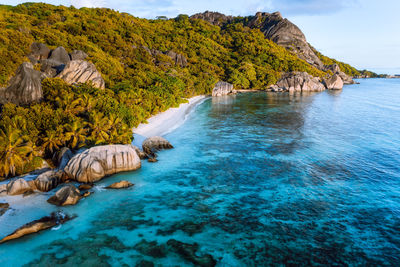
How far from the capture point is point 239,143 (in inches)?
1625

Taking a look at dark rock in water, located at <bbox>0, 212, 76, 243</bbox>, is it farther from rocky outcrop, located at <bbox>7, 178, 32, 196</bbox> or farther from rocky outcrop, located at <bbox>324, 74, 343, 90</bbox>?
rocky outcrop, located at <bbox>324, 74, 343, 90</bbox>

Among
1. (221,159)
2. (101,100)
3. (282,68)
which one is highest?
(282,68)

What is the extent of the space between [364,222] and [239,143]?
23.4 metres

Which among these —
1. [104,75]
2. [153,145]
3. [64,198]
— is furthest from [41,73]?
[64,198]

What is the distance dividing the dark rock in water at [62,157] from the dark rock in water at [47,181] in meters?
2.31

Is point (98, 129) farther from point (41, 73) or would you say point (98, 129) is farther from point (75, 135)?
point (41, 73)

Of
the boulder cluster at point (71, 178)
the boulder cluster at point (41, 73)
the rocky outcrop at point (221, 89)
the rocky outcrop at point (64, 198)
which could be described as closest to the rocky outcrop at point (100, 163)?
the boulder cluster at point (71, 178)

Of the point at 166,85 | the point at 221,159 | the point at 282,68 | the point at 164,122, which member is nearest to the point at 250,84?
the point at 282,68

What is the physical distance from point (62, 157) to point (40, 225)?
1105 centimetres

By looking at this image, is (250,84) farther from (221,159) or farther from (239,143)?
(221,159)

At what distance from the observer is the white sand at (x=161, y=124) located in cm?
4283

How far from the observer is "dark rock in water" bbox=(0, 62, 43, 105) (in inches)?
1298

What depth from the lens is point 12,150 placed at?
2420cm

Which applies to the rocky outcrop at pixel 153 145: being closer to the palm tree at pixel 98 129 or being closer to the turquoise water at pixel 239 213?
the turquoise water at pixel 239 213
